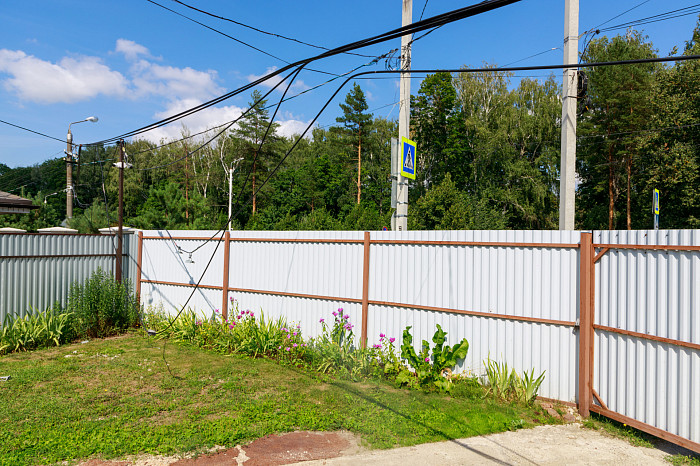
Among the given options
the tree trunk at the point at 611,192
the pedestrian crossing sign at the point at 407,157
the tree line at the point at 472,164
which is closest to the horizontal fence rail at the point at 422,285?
the pedestrian crossing sign at the point at 407,157

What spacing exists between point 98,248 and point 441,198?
62.3ft

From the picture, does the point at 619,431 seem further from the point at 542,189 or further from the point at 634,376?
→ the point at 542,189

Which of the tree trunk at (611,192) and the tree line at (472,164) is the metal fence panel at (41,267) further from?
the tree trunk at (611,192)

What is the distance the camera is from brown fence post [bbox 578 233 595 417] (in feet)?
18.0

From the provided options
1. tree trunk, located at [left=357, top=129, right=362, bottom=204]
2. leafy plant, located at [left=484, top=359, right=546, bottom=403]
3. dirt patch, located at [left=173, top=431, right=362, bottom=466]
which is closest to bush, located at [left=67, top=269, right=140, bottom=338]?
dirt patch, located at [left=173, top=431, right=362, bottom=466]

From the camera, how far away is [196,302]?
32.7ft

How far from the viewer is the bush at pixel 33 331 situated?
8.50m

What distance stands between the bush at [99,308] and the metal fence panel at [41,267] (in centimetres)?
27

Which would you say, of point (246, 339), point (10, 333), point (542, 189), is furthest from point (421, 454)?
point (542, 189)

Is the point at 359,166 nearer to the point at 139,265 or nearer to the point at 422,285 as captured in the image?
the point at 139,265

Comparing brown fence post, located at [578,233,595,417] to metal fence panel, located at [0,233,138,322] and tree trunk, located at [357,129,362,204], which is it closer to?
metal fence panel, located at [0,233,138,322]

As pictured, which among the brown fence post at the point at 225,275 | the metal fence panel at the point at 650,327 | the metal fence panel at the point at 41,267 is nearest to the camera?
the metal fence panel at the point at 650,327

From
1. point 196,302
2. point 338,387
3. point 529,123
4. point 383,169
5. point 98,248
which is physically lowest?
point 338,387

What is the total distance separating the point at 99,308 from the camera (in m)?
9.83
